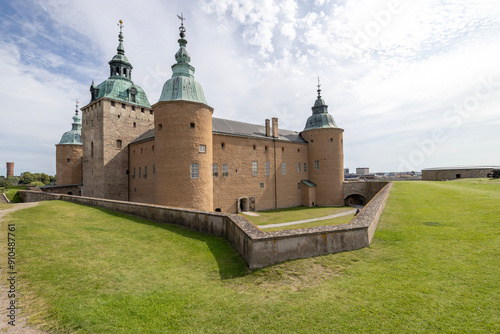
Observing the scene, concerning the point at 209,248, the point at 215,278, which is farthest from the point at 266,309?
the point at 209,248

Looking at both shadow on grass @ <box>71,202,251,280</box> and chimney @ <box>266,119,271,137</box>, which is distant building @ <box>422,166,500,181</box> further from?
shadow on grass @ <box>71,202,251,280</box>

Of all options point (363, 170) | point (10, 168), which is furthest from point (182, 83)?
point (363, 170)

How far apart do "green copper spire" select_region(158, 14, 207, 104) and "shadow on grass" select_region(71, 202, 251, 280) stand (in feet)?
40.5

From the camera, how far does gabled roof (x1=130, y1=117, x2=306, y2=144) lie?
25953 millimetres

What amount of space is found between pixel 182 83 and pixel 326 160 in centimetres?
2370

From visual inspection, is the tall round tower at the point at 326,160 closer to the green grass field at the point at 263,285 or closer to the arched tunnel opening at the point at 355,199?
the arched tunnel opening at the point at 355,199

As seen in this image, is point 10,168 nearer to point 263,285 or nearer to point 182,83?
point 182,83

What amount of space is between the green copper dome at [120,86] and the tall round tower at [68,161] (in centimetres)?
1092

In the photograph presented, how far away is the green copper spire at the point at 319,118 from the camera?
34144 mm

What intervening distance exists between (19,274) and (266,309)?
5.92m

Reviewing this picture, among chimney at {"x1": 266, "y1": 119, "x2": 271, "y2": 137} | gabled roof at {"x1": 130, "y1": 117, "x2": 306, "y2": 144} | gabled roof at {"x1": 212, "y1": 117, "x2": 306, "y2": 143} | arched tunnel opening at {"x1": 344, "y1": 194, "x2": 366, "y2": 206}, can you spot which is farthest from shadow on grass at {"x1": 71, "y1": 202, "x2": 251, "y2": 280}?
arched tunnel opening at {"x1": 344, "y1": 194, "x2": 366, "y2": 206}

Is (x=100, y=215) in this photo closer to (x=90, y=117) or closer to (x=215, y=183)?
(x=215, y=183)

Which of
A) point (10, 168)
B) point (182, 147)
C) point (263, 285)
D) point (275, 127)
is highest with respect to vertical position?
point (275, 127)

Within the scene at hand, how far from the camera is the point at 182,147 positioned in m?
19.1
